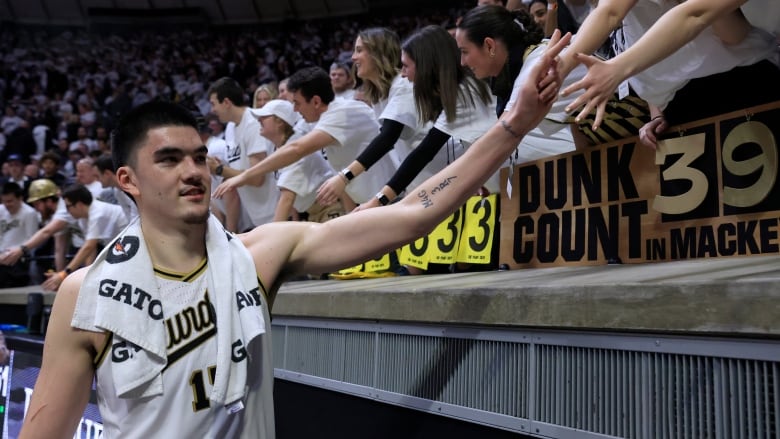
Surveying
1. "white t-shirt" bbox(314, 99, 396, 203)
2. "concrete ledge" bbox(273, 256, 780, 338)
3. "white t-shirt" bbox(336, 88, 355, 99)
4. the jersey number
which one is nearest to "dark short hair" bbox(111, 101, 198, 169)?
the jersey number

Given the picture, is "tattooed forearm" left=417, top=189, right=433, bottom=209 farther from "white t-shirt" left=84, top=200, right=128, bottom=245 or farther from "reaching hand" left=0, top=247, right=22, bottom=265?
"reaching hand" left=0, top=247, right=22, bottom=265

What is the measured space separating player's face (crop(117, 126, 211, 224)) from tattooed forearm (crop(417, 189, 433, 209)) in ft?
1.69

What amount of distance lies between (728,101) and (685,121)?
0.14 metres

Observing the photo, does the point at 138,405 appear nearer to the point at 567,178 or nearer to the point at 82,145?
the point at 567,178

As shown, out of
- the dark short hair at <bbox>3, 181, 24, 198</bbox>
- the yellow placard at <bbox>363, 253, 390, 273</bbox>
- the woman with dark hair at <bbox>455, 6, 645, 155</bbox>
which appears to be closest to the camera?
the woman with dark hair at <bbox>455, 6, 645, 155</bbox>

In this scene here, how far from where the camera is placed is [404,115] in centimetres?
394

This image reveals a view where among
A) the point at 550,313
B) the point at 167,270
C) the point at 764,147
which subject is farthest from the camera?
the point at 764,147

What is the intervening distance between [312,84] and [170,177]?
10.2 ft

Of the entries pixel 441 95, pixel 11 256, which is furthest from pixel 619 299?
pixel 11 256

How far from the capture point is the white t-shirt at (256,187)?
18.4 feet

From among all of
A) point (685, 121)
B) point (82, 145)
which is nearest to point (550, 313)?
point (685, 121)

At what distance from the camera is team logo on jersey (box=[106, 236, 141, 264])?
1755 mm

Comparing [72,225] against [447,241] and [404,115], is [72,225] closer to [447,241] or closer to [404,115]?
[404,115]

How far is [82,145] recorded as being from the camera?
43.4ft
